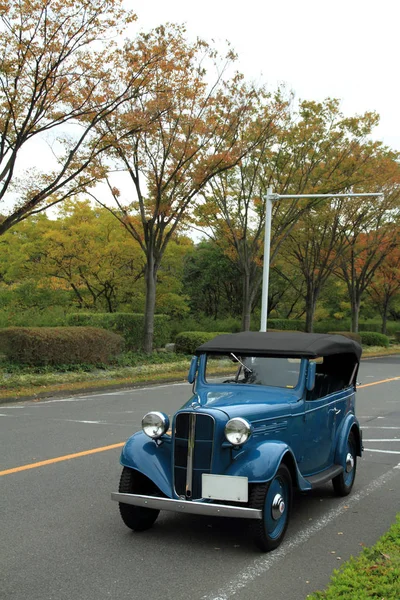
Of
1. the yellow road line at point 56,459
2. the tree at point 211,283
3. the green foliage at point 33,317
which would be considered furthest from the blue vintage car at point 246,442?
the tree at point 211,283

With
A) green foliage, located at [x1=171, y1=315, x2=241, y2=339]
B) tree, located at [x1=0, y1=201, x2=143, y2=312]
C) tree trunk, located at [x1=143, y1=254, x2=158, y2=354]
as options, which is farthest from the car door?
green foliage, located at [x1=171, y1=315, x2=241, y2=339]

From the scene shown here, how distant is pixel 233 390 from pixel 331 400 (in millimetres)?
1194

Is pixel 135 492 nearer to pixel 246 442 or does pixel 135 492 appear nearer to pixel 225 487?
pixel 225 487

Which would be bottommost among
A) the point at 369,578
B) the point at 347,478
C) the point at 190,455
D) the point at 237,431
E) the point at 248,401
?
the point at 347,478

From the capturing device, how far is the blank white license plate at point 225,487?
4578 millimetres

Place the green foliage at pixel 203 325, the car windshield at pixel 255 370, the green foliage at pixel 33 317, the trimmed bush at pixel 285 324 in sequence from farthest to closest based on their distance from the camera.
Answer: the trimmed bush at pixel 285 324 → the green foliage at pixel 203 325 → the green foliage at pixel 33 317 → the car windshield at pixel 255 370

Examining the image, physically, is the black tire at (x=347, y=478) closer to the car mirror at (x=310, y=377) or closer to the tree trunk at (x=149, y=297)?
the car mirror at (x=310, y=377)

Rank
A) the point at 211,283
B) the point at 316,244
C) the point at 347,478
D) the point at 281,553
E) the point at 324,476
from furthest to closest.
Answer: the point at 211,283 → the point at 316,244 → the point at 347,478 → the point at 324,476 → the point at 281,553

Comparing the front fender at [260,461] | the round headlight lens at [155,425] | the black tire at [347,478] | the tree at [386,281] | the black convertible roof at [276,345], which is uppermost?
the tree at [386,281]

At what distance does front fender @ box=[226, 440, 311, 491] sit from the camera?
15.3 ft

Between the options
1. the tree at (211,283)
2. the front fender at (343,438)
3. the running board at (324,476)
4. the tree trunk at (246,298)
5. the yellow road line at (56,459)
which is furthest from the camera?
the tree at (211,283)

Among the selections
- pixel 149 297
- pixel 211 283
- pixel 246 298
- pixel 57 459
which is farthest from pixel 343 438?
pixel 211 283

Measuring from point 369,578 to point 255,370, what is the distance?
2.51 metres

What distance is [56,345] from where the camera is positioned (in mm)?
17625
